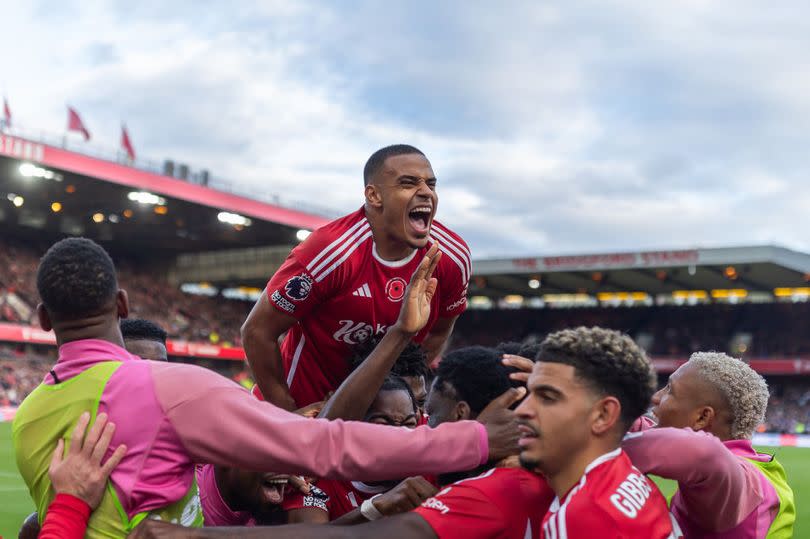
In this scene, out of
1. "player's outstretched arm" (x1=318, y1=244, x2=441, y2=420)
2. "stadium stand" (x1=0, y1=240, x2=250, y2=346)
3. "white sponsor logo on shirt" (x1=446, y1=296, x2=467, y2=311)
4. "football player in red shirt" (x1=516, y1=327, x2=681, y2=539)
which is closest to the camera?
"football player in red shirt" (x1=516, y1=327, x2=681, y2=539)

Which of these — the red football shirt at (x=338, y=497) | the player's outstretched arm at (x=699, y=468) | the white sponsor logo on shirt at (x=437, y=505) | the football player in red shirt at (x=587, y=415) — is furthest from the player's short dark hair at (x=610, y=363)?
the red football shirt at (x=338, y=497)

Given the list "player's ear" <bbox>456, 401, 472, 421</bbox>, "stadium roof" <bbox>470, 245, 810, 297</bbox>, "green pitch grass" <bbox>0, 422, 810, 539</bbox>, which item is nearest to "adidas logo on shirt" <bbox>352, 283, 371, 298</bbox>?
"player's ear" <bbox>456, 401, 472, 421</bbox>

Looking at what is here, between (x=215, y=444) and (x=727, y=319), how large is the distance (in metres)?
40.0

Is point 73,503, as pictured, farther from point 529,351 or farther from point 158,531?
point 529,351

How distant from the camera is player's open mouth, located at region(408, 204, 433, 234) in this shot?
14.6 ft

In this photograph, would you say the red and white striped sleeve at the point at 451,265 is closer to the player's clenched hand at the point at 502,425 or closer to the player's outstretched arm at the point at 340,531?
the player's clenched hand at the point at 502,425

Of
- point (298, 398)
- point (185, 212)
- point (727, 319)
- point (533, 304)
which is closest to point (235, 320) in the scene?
point (185, 212)

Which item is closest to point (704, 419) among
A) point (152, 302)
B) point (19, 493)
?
point (19, 493)

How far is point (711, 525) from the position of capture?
9.52ft

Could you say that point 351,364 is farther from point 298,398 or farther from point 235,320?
point 235,320

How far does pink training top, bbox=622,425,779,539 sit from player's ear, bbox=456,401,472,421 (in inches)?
26.6

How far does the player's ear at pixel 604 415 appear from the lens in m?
2.59

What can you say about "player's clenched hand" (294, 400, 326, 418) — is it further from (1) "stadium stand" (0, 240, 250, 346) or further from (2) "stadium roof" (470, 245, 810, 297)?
(2) "stadium roof" (470, 245, 810, 297)

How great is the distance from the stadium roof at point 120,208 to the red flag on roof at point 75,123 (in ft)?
7.17
